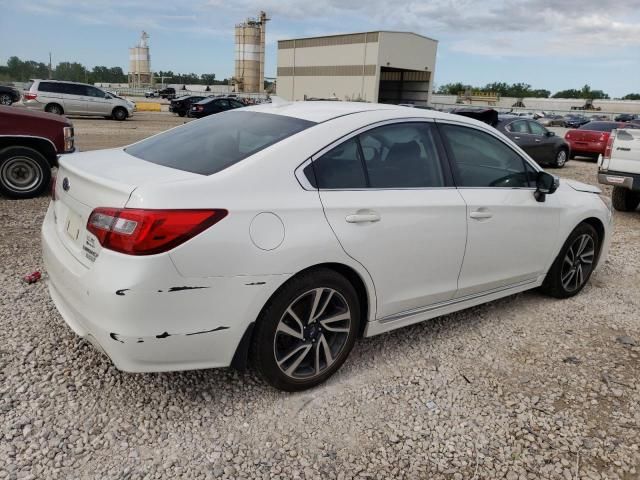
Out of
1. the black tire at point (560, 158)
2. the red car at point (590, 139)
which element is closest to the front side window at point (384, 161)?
the black tire at point (560, 158)

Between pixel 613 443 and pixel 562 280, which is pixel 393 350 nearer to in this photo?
pixel 613 443

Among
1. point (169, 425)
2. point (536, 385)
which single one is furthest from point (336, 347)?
point (536, 385)

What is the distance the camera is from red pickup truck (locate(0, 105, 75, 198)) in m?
7.06

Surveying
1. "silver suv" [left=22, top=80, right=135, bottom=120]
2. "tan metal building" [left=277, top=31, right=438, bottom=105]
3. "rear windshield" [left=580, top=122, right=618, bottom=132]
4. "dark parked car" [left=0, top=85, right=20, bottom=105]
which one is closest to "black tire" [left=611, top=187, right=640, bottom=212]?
"rear windshield" [left=580, top=122, right=618, bottom=132]

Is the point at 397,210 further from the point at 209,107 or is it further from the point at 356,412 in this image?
the point at 209,107

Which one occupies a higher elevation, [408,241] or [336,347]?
[408,241]

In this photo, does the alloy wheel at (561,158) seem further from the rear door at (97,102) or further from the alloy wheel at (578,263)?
the rear door at (97,102)

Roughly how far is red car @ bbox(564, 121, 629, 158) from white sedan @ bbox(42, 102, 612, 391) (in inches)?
605

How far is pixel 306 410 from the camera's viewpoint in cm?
285

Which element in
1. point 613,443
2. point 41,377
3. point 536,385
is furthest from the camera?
point 536,385

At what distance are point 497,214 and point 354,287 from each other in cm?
127

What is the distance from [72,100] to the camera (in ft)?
77.4

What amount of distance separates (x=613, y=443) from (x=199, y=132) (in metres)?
2.99

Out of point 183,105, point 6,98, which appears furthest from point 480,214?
point 183,105
